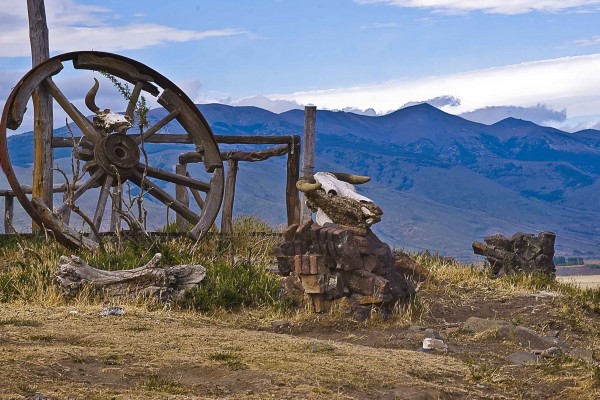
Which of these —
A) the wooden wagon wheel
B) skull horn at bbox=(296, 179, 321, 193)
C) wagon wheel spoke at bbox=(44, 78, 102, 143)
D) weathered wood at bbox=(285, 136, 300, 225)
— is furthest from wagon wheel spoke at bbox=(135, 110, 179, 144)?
skull horn at bbox=(296, 179, 321, 193)

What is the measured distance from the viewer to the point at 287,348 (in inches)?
353

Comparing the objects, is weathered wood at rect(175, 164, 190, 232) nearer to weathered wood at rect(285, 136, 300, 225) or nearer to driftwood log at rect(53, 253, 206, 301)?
weathered wood at rect(285, 136, 300, 225)

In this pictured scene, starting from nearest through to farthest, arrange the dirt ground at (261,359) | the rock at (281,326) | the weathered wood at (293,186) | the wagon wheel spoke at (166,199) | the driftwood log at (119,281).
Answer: the dirt ground at (261,359) → the rock at (281,326) → the driftwood log at (119,281) → the wagon wheel spoke at (166,199) → the weathered wood at (293,186)

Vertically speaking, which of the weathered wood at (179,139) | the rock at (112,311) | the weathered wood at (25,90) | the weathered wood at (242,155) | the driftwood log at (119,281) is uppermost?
the weathered wood at (25,90)

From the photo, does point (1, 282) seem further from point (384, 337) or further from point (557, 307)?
point (557, 307)

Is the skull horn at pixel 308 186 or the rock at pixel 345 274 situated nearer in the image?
the rock at pixel 345 274

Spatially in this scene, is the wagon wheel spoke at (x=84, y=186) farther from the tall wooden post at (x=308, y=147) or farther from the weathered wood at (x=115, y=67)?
the tall wooden post at (x=308, y=147)

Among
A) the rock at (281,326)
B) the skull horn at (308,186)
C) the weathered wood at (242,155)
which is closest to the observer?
the rock at (281,326)

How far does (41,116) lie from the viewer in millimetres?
15758

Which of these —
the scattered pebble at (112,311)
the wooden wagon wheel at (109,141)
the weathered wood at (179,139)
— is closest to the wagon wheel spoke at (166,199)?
the wooden wagon wheel at (109,141)

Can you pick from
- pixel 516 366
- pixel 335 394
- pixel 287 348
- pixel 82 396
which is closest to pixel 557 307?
pixel 516 366

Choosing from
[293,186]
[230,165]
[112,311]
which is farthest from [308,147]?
[112,311]

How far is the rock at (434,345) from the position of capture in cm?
982

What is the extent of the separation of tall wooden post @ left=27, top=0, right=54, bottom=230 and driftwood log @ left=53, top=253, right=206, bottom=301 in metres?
4.45
